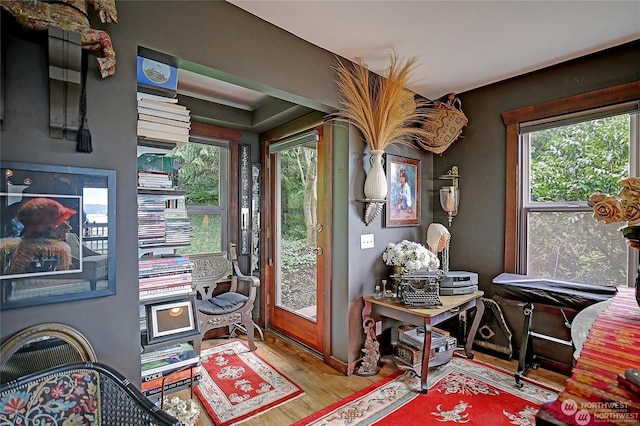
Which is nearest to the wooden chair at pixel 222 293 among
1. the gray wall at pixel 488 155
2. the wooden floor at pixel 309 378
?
the wooden floor at pixel 309 378

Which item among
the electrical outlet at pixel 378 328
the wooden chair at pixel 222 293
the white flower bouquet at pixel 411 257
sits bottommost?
the electrical outlet at pixel 378 328

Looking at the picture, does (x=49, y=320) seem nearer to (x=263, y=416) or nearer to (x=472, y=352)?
(x=263, y=416)

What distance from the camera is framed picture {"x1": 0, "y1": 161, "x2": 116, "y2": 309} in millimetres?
1202

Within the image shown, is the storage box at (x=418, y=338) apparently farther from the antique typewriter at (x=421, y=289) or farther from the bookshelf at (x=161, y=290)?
the bookshelf at (x=161, y=290)

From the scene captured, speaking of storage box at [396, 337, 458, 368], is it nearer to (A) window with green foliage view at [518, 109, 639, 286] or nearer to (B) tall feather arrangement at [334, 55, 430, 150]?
(A) window with green foliage view at [518, 109, 639, 286]

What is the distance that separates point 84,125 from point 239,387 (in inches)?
80.7

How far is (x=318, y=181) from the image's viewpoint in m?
2.98

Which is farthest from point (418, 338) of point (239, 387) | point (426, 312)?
point (239, 387)

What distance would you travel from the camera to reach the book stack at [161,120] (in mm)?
1659

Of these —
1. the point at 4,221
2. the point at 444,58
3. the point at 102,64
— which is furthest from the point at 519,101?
the point at 4,221

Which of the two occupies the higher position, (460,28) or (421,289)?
(460,28)

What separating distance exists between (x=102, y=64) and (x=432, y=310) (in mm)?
2415

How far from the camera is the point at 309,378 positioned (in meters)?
2.50

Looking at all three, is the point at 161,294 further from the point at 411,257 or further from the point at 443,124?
the point at 443,124
